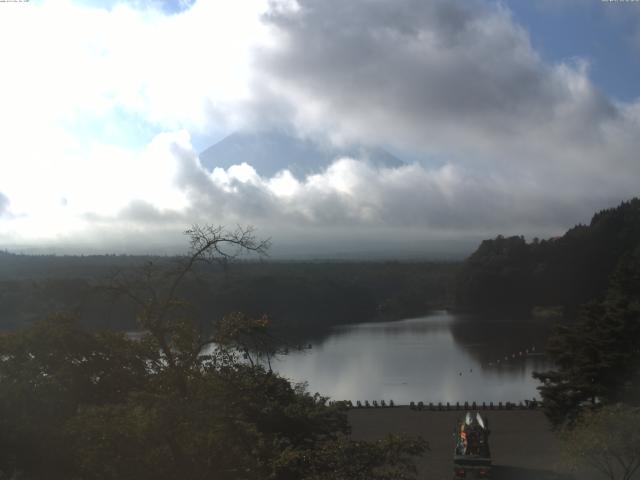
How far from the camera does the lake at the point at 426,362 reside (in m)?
23.2

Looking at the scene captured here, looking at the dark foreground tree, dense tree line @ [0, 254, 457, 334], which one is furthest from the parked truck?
dense tree line @ [0, 254, 457, 334]

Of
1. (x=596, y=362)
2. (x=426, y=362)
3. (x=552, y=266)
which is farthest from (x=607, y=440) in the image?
(x=552, y=266)

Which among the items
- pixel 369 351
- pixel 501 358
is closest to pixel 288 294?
pixel 369 351

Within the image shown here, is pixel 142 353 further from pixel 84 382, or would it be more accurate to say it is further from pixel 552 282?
pixel 552 282

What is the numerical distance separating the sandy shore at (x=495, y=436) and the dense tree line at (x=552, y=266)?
3625 centimetres

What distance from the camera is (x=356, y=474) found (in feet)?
14.7

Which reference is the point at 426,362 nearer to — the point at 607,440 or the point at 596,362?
the point at 596,362

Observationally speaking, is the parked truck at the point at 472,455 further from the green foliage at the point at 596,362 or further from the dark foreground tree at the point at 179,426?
the dark foreground tree at the point at 179,426

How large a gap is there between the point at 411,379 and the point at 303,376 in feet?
14.7

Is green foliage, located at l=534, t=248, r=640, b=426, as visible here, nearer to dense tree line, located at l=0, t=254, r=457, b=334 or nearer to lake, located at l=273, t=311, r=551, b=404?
lake, located at l=273, t=311, r=551, b=404

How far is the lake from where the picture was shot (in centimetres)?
2323

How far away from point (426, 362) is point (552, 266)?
26.6 metres

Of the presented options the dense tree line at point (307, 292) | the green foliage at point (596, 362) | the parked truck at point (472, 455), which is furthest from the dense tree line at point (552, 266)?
the parked truck at point (472, 455)

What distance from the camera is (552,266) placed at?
52.4 metres
